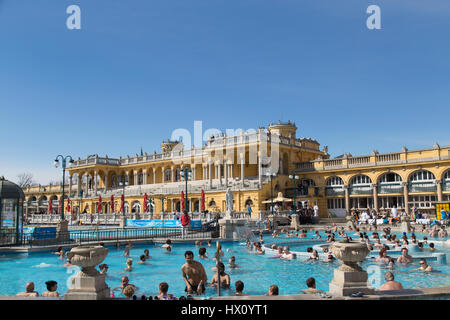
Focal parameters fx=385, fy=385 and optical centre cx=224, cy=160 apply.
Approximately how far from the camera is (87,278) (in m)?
6.42

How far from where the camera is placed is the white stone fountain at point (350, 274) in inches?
251

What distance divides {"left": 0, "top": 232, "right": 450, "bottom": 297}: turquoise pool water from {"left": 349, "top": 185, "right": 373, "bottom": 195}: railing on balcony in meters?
21.3

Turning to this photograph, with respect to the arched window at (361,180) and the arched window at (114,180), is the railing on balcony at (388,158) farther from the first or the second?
the arched window at (114,180)

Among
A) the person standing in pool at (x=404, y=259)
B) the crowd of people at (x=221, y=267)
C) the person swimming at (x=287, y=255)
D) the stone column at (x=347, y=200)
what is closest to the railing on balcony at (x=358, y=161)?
the stone column at (x=347, y=200)

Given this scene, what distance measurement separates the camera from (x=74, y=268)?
582 inches

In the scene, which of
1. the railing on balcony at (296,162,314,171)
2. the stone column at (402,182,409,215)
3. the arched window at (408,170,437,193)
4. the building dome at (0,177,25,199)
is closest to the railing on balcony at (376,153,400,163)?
the arched window at (408,170,437,193)

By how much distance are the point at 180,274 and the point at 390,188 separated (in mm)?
30179

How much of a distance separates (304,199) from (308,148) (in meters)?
9.53

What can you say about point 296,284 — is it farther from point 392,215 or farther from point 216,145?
point 216,145

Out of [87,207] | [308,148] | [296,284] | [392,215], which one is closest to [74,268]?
[296,284]

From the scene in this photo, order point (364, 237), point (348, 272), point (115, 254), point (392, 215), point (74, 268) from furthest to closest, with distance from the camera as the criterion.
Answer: point (392, 215) < point (364, 237) < point (115, 254) < point (74, 268) < point (348, 272)

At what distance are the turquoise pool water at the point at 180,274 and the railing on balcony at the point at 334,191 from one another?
22.9 m

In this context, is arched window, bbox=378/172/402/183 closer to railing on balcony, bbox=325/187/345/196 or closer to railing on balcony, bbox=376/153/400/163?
railing on balcony, bbox=376/153/400/163

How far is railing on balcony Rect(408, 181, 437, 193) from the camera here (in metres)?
35.3
